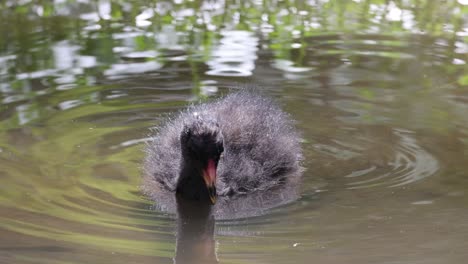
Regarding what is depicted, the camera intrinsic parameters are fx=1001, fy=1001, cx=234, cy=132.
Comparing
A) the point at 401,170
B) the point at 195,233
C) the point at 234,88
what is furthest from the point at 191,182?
the point at 234,88

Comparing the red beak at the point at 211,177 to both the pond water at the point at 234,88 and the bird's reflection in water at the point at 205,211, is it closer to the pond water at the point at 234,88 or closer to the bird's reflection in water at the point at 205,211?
the bird's reflection in water at the point at 205,211

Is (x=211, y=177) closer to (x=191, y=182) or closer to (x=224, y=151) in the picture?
(x=191, y=182)

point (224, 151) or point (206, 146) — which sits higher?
point (206, 146)

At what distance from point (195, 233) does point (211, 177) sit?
0.50m

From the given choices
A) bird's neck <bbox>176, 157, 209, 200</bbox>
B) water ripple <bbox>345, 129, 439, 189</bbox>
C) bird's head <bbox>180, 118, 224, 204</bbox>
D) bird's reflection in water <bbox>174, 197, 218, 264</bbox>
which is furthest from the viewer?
water ripple <bbox>345, 129, 439, 189</bbox>

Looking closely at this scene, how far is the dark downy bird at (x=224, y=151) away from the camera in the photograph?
6312 millimetres

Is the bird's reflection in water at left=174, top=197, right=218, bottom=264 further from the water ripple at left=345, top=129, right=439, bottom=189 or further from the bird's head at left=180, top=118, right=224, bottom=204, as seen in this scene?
the water ripple at left=345, top=129, right=439, bottom=189

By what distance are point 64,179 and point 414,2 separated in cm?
650

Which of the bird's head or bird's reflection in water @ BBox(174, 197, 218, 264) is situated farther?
the bird's head

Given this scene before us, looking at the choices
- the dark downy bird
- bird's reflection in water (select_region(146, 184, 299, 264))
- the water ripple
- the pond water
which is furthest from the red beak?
the water ripple

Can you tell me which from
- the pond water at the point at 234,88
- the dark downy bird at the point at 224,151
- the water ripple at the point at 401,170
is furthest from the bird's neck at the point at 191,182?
the water ripple at the point at 401,170

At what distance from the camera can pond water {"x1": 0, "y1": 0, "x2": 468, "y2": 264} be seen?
18.1ft

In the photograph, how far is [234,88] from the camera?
8.58 meters

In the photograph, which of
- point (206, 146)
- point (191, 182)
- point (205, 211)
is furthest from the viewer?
point (191, 182)
